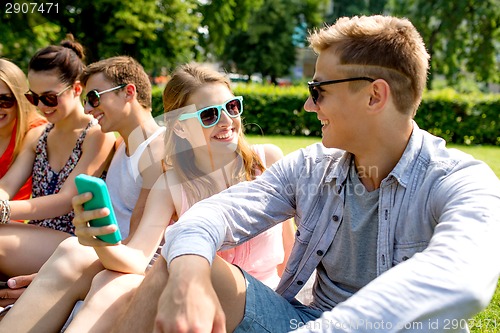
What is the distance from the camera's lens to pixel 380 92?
2.38m

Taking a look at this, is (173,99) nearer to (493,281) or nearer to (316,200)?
(316,200)

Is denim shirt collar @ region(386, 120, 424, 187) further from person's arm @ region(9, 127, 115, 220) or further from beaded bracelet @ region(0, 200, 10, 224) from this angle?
beaded bracelet @ region(0, 200, 10, 224)

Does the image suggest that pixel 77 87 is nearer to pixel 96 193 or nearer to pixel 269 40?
pixel 96 193

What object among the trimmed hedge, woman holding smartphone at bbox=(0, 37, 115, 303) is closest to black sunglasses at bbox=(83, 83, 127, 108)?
woman holding smartphone at bbox=(0, 37, 115, 303)

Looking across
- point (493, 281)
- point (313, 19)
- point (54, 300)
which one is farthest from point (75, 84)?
point (313, 19)

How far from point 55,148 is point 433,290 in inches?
125

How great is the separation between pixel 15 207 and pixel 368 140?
239 cm

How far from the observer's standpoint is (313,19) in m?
45.9

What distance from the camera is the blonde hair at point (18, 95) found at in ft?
13.5

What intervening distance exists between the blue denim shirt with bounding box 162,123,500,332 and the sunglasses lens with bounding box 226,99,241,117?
76 centimetres

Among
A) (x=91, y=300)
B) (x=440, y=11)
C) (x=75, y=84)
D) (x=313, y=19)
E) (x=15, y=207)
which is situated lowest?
(x=313, y=19)

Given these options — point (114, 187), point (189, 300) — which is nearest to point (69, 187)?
point (114, 187)

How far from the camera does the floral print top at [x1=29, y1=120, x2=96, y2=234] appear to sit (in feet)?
12.8

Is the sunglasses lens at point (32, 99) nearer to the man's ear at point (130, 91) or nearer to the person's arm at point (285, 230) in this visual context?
the man's ear at point (130, 91)
